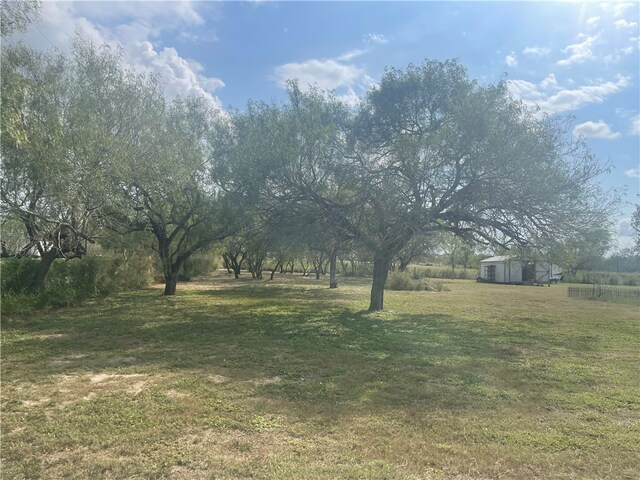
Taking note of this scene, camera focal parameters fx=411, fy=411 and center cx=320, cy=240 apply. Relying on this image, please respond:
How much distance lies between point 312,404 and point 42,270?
12.3m

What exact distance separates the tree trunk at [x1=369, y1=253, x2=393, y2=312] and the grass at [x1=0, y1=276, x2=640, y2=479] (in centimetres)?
390

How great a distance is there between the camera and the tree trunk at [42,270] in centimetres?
1318

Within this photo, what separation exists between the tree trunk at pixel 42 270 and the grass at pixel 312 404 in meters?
3.95

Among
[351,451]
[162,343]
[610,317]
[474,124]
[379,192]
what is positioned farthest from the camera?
[610,317]

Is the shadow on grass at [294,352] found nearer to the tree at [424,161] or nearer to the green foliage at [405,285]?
the tree at [424,161]

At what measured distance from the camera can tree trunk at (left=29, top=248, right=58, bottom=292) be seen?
13.2m

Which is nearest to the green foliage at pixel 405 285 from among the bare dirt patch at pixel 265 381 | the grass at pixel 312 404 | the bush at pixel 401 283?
the bush at pixel 401 283

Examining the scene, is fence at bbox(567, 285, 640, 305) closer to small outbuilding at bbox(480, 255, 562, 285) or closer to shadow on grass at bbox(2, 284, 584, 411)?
small outbuilding at bbox(480, 255, 562, 285)

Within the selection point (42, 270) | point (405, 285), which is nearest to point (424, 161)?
point (42, 270)

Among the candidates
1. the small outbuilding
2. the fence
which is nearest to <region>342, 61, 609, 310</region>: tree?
the fence

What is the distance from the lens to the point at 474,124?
10.1m

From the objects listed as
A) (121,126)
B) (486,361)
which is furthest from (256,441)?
(121,126)

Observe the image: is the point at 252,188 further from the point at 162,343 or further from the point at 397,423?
the point at 397,423

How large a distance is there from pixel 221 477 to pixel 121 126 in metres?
10.4
